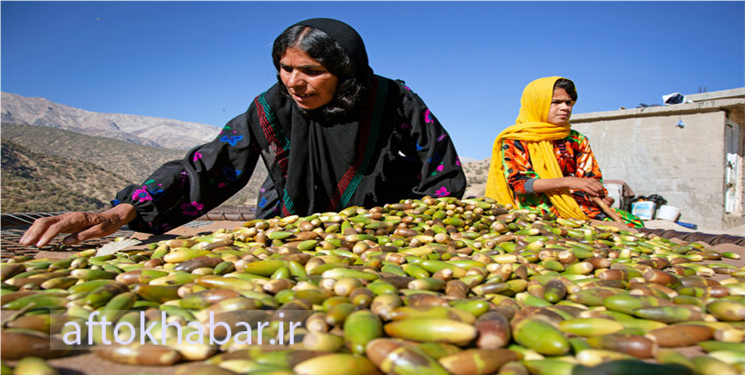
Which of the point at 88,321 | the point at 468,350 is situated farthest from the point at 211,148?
the point at 468,350

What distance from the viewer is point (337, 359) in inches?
31.8

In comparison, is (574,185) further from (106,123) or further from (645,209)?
(106,123)

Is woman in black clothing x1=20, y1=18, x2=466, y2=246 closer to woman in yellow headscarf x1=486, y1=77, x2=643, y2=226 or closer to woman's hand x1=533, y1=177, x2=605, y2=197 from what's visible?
woman's hand x1=533, y1=177, x2=605, y2=197

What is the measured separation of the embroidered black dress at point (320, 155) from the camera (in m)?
2.62

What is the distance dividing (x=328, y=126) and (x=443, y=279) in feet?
5.38

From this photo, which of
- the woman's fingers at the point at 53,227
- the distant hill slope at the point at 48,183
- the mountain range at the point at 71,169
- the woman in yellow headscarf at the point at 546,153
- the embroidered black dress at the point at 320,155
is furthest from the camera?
the mountain range at the point at 71,169

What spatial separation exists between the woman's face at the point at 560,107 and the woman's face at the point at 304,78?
90.5 inches

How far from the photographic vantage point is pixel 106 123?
94.2m

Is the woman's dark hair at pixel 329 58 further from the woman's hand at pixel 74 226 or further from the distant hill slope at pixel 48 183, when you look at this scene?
the distant hill slope at pixel 48 183

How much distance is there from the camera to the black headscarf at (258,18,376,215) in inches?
105

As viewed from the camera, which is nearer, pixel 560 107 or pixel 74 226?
pixel 74 226

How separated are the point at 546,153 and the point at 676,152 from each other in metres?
4.67

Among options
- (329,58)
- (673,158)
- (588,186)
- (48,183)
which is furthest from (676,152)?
(48,183)

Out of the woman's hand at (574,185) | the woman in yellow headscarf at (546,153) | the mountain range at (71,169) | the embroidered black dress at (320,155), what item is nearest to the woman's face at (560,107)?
the woman in yellow headscarf at (546,153)
